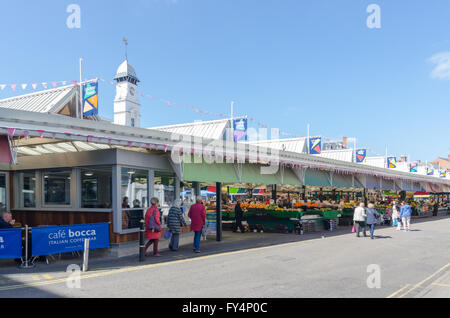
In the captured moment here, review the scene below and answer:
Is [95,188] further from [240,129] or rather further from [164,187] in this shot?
[240,129]

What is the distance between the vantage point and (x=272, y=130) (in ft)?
91.5

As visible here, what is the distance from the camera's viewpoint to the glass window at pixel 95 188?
13562 mm

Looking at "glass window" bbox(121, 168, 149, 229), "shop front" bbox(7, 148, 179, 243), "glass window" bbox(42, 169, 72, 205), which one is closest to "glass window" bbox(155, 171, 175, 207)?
"shop front" bbox(7, 148, 179, 243)

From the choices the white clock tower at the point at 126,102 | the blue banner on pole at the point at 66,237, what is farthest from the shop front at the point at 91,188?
the white clock tower at the point at 126,102

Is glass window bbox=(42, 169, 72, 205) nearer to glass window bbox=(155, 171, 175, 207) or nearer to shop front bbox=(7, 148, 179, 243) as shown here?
shop front bbox=(7, 148, 179, 243)

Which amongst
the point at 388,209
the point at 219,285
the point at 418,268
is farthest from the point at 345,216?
the point at 219,285

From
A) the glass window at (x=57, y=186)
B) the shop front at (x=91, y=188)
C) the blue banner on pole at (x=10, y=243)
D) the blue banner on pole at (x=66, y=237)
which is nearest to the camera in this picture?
the blue banner on pole at (x=10, y=243)

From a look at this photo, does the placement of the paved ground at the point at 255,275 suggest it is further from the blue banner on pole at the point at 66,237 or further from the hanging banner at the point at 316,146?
the hanging banner at the point at 316,146

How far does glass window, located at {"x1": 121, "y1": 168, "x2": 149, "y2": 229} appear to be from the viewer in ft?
43.3

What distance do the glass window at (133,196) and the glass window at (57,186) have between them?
2133mm

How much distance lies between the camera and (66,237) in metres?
11.4

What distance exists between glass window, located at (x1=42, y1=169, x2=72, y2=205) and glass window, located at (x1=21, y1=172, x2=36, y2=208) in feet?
2.48

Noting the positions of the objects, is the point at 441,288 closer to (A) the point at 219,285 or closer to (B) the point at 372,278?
(B) the point at 372,278

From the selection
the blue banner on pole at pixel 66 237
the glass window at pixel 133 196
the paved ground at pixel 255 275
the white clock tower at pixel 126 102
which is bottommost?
the paved ground at pixel 255 275
